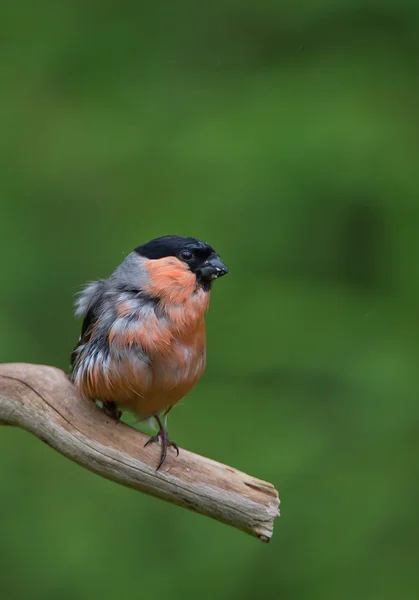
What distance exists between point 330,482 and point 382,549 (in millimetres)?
432

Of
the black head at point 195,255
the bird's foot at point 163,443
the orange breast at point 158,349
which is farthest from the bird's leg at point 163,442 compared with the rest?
the black head at point 195,255

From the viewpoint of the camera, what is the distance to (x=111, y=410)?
3.00 meters

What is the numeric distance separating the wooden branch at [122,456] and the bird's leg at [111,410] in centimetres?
3

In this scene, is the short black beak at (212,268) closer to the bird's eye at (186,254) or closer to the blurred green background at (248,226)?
the bird's eye at (186,254)

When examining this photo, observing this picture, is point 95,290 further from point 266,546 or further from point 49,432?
point 266,546

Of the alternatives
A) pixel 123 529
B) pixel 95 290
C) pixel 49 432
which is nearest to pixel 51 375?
pixel 49 432

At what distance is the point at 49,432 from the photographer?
2.81 meters

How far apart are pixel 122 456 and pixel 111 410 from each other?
0.80 ft

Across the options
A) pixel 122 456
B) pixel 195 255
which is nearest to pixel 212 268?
pixel 195 255

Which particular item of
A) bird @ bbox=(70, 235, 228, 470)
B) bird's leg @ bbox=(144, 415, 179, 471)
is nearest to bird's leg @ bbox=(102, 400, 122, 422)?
bird @ bbox=(70, 235, 228, 470)

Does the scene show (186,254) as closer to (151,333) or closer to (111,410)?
(151,333)

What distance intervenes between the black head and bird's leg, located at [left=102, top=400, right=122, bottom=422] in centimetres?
50

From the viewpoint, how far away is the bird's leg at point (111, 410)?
2.96m

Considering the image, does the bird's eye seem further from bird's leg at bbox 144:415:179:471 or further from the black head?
bird's leg at bbox 144:415:179:471
